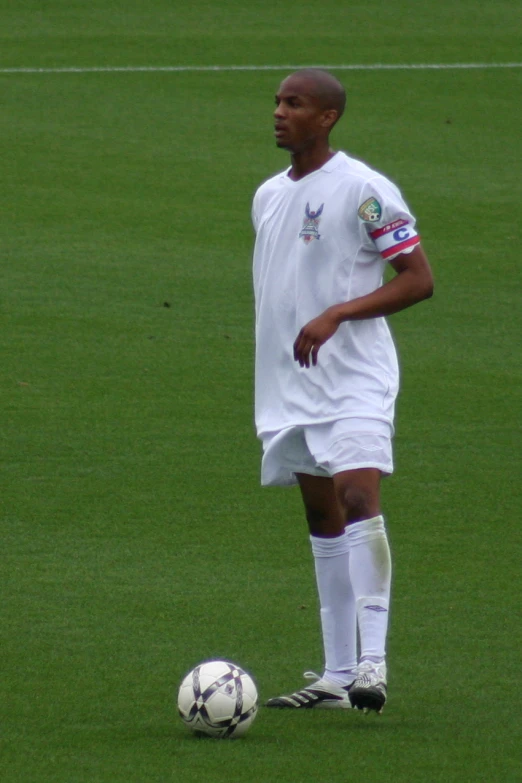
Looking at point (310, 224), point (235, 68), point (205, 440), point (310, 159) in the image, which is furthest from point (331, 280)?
point (235, 68)

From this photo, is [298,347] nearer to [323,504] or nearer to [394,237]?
[394,237]

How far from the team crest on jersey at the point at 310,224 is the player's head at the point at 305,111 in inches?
8.2

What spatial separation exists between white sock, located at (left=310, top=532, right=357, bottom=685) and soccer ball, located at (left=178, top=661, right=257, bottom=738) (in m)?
0.51

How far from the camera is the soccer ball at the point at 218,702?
4730 mm

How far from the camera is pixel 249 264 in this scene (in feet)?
42.2

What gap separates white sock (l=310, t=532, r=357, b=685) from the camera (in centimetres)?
523

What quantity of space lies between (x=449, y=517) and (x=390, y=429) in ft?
8.29

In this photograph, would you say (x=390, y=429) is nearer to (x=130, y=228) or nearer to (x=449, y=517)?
(x=449, y=517)

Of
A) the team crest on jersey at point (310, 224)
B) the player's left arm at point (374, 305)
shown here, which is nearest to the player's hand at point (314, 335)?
the player's left arm at point (374, 305)

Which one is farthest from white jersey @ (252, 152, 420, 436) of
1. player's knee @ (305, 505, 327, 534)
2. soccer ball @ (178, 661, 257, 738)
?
soccer ball @ (178, 661, 257, 738)

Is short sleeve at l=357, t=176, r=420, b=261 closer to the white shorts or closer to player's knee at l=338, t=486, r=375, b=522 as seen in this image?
the white shorts

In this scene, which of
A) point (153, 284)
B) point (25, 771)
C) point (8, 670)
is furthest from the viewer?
point (153, 284)

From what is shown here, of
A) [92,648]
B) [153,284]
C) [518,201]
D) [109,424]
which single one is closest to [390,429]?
[92,648]

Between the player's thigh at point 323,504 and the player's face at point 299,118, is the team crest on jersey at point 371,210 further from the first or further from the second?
the player's thigh at point 323,504
